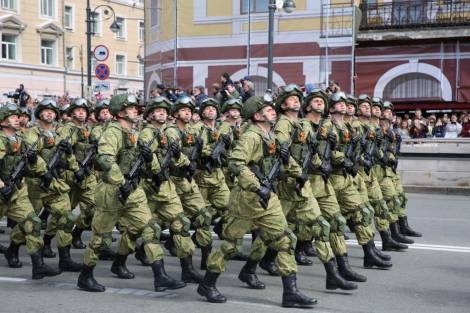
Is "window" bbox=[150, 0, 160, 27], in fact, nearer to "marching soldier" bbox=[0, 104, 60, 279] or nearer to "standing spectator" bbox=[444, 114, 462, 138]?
"standing spectator" bbox=[444, 114, 462, 138]

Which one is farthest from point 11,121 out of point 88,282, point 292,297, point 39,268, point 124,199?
point 292,297

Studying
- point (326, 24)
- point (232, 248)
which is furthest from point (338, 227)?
point (326, 24)

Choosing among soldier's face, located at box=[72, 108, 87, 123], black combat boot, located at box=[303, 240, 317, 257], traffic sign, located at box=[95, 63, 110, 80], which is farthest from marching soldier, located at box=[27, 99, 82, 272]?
traffic sign, located at box=[95, 63, 110, 80]

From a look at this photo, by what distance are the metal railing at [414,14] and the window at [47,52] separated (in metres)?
25.7

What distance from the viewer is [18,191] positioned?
25.3ft

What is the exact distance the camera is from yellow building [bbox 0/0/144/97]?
128ft

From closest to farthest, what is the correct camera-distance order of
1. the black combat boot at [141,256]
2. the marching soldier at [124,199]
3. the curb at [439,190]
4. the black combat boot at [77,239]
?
1. the marching soldier at [124,199]
2. the black combat boot at [141,256]
3. the black combat boot at [77,239]
4. the curb at [439,190]

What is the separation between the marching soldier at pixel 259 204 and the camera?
6207 millimetres

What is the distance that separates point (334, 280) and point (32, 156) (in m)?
3.65

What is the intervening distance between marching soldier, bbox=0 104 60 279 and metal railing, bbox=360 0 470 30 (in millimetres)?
14637

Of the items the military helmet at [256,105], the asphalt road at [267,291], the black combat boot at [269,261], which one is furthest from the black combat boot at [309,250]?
the military helmet at [256,105]

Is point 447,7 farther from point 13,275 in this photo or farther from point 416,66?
point 13,275

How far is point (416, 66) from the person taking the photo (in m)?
20.2

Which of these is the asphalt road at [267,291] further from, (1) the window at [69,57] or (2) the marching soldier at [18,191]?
(1) the window at [69,57]
